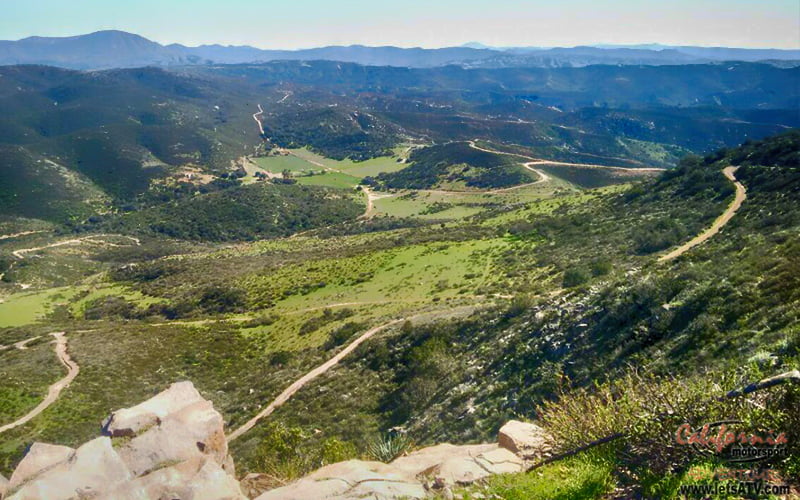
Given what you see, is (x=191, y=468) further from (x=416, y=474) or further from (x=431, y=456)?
(x=431, y=456)

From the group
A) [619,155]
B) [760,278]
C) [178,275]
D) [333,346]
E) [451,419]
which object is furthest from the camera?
[619,155]

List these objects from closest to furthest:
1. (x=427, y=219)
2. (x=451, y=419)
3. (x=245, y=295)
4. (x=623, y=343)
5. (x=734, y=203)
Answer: (x=623, y=343) → (x=451, y=419) → (x=734, y=203) → (x=245, y=295) → (x=427, y=219)

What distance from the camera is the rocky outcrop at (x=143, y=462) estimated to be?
8.61 m

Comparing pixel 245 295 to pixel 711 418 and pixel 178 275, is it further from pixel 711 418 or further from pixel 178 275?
pixel 711 418

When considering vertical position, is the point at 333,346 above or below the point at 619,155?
below

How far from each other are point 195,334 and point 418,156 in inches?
5618

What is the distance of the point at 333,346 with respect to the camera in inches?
1309

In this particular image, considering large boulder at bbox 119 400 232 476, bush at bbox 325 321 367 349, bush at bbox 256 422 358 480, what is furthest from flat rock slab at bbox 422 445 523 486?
bush at bbox 325 321 367 349

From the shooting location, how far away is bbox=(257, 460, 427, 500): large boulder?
27.1ft

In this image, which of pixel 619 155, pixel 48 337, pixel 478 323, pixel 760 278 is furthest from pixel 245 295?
pixel 619 155

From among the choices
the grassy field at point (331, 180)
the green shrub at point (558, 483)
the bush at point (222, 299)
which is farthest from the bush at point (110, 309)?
the grassy field at point (331, 180)

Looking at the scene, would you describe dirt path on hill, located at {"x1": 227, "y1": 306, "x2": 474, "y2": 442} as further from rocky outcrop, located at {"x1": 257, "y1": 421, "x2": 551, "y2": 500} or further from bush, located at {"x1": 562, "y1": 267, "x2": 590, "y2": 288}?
rocky outcrop, located at {"x1": 257, "y1": 421, "x2": 551, "y2": 500}

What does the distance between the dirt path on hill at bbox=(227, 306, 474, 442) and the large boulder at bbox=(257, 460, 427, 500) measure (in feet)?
57.6

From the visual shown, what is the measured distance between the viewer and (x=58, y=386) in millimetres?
30359
